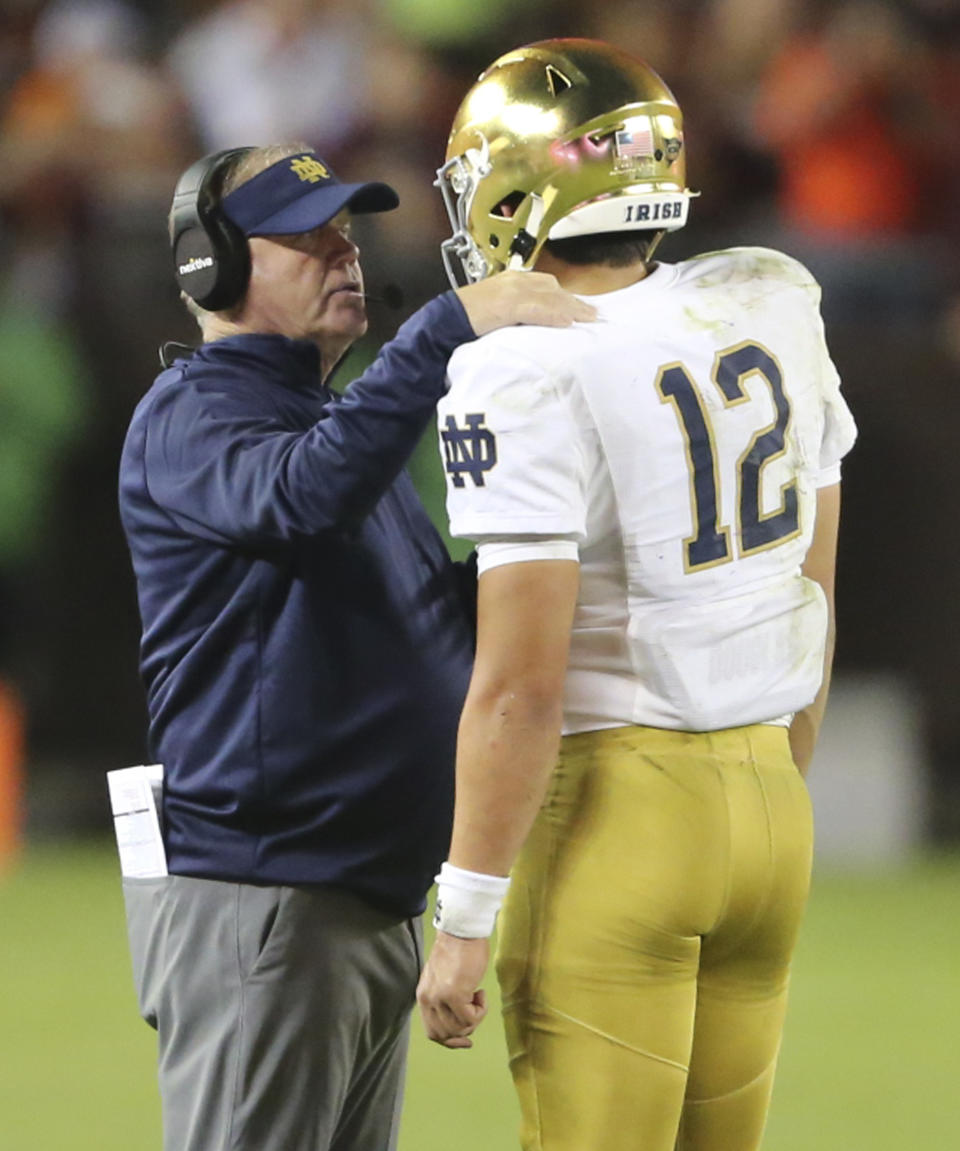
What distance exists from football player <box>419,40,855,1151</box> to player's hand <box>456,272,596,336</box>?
0.03 metres

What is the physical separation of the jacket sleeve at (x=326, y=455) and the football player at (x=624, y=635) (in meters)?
0.16

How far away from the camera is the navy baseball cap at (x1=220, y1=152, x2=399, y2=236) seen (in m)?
2.90

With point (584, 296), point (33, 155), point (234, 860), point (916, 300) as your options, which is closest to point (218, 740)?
point (234, 860)

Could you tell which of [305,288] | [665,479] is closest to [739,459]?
[665,479]

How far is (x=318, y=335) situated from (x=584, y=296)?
0.60 meters

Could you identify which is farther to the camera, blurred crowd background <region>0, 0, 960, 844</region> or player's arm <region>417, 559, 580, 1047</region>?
blurred crowd background <region>0, 0, 960, 844</region>

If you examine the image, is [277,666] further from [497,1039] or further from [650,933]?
[497,1039]

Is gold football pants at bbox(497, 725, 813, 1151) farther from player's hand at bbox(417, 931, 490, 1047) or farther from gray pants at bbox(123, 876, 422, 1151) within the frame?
gray pants at bbox(123, 876, 422, 1151)

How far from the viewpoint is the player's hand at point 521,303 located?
7.92 ft

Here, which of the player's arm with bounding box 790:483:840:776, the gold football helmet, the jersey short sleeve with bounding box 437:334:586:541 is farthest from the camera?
the player's arm with bounding box 790:483:840:776

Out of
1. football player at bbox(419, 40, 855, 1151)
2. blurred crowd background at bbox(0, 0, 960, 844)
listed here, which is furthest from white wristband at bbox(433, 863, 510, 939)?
blurred crowd background at bbox(0, 0, 960, 844)

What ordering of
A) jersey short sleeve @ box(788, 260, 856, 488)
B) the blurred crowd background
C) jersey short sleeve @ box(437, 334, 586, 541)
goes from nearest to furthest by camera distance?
jersey short sleeve @ box(437, 334, 586, 541), jersey short sleeve @ box(788, 260, 856, 488), the blurred crowd background

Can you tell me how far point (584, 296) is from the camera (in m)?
2.51

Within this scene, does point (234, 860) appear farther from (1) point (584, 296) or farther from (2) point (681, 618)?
(1) point (584, 296)
